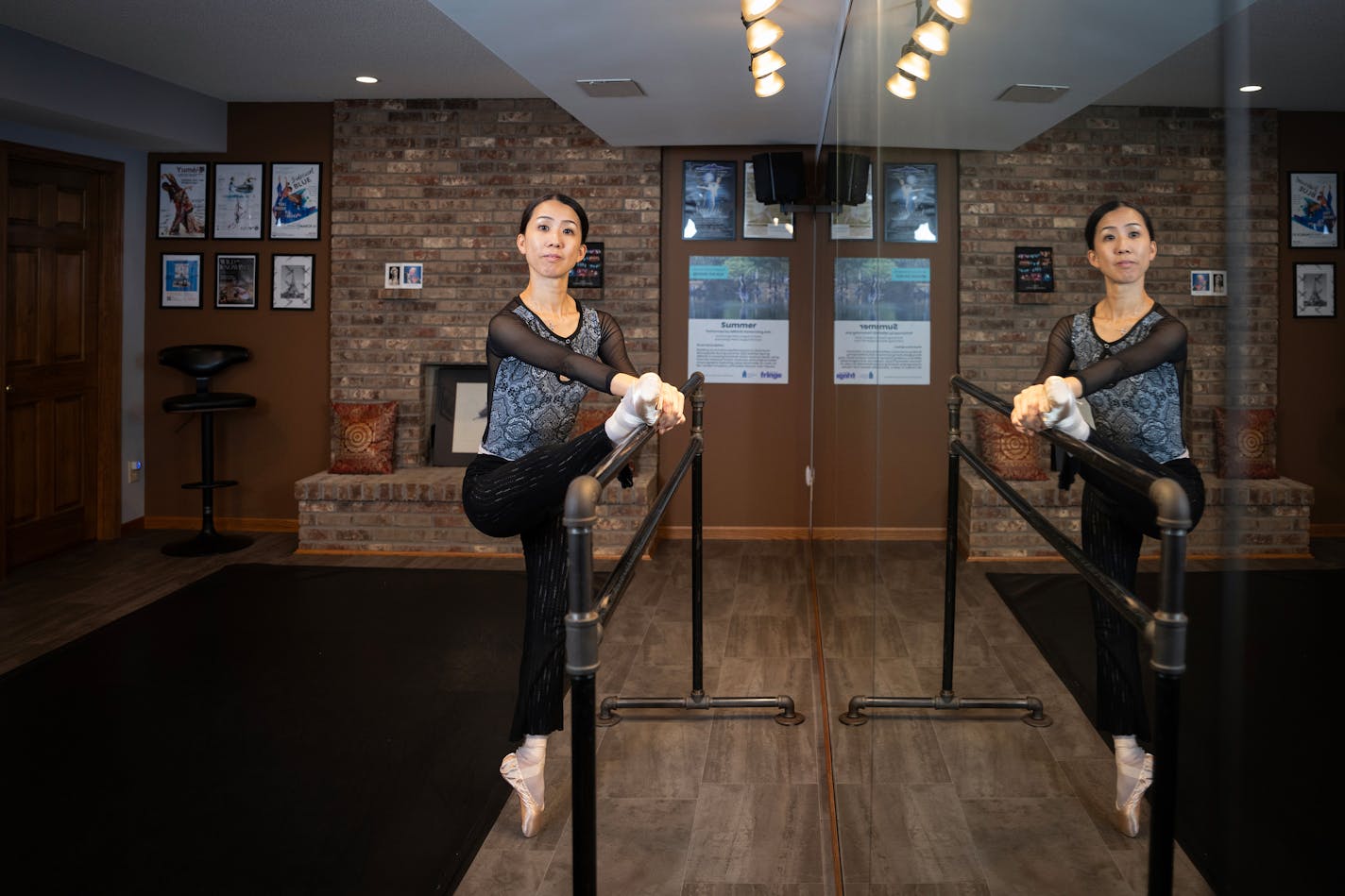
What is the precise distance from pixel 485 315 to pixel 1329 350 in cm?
594

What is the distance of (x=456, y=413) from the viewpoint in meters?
6.23

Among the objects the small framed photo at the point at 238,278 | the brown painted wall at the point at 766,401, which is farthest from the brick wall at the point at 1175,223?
the small framed photo at the point at 238,278

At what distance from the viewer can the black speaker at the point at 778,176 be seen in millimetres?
5660

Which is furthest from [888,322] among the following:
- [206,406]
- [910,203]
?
[206,406]

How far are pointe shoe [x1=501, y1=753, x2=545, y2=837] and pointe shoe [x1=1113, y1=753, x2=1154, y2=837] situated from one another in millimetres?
2227

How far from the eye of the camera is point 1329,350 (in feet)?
1.07

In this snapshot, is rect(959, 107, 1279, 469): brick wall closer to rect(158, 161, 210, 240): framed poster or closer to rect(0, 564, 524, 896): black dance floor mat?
rect(0, 564, 524, 896): black dance floor mat

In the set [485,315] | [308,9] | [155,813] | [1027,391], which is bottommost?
[155,813]

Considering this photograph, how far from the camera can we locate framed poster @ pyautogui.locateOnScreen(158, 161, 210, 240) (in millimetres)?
6230

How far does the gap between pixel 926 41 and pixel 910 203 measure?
25cm

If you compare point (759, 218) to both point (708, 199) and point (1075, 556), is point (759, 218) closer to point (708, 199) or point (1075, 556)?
point (708, 199)

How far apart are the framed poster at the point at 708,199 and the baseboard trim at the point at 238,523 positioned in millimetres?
3039

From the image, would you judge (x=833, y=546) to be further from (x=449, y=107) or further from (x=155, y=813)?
(x=449, y=107)

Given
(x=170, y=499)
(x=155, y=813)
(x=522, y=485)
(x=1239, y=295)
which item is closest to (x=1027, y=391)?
(x=1239, y=295)
